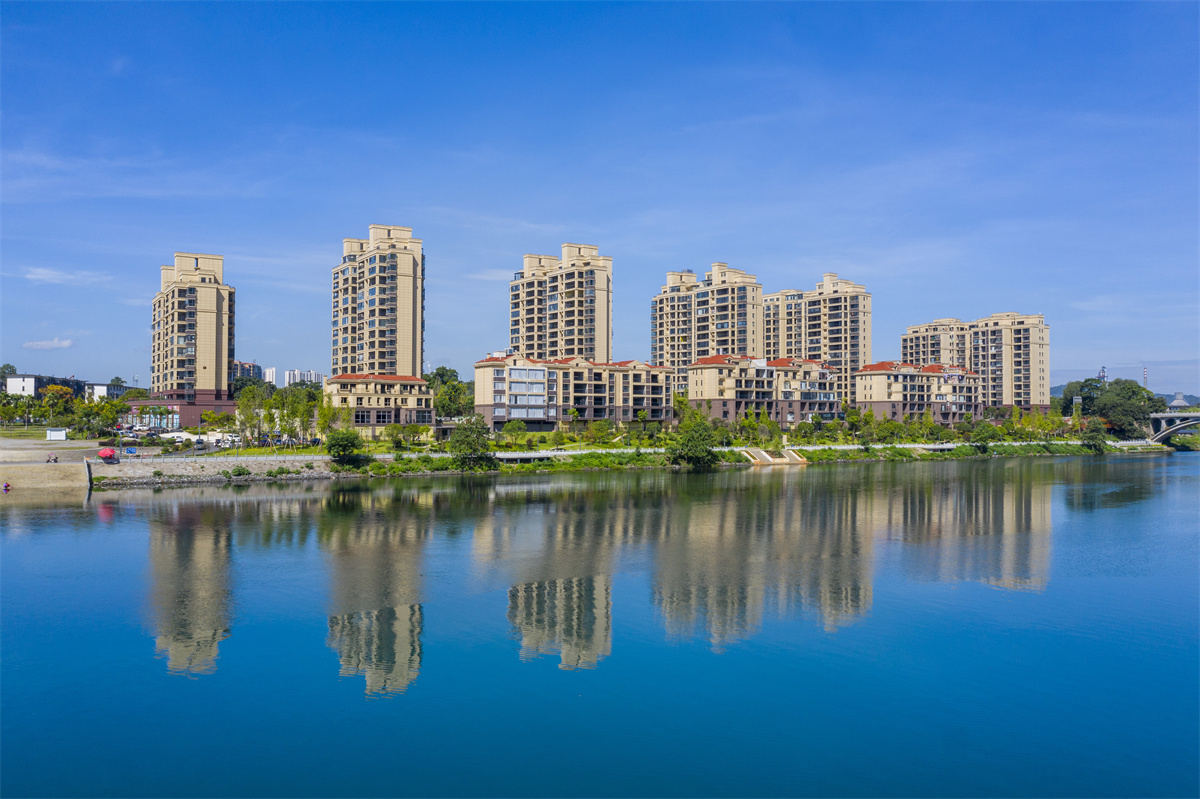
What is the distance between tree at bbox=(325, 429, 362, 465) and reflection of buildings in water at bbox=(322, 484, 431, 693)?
46.6ft

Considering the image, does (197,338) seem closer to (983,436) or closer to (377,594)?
(377,594)

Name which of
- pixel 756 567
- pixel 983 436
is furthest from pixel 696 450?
pixel 983 436

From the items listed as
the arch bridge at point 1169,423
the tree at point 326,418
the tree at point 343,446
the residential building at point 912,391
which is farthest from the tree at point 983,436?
the tree at point 326,418

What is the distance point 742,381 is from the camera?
74562mm

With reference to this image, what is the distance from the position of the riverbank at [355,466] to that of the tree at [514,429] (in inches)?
232

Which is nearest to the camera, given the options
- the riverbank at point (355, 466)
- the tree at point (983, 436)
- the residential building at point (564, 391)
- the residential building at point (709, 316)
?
the riverbank at point (355, 466)

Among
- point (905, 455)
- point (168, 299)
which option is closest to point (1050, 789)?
point (905, 455)

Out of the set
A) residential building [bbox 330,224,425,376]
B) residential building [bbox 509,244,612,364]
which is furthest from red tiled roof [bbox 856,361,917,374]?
residential building [bbox 330,224,425,376]

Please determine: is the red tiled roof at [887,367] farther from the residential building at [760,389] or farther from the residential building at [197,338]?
the residential building at [197,338]

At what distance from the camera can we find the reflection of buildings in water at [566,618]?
16.2 metres

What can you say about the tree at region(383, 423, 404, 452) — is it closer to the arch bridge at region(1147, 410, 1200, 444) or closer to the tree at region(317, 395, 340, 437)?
the tree at region(317, 395, 340, 437)

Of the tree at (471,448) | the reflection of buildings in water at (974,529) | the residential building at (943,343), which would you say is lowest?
the reflection of buildings in water at (974,529)

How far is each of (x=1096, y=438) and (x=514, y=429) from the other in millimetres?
56938

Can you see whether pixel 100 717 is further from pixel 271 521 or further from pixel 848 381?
pixel 848 381
